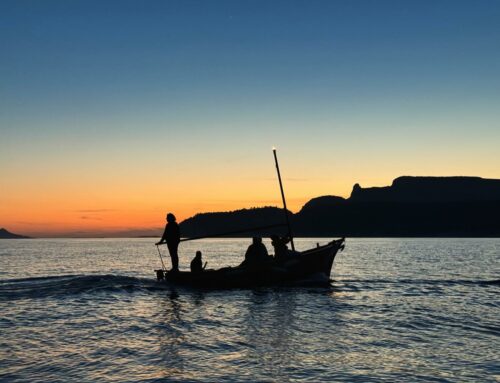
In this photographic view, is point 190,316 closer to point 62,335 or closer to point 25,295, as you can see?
point 62,335

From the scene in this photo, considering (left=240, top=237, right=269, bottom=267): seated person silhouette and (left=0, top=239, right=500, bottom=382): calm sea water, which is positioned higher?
(left=240, top=237, right=269, bottom=267): seated person silhouette

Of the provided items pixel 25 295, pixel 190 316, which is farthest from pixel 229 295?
pixel 25 295

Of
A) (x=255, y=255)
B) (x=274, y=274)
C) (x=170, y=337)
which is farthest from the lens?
(x=255, y=255)

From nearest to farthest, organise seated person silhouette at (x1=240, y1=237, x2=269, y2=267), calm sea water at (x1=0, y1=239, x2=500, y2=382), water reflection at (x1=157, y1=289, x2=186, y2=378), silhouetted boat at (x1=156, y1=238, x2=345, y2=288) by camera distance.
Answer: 1. calm sea water at (x1=0, y1=239, x2=500, y2=382)
2. water reflection at (x1=157, y1=289, x2=186, y2=378)
3. silhouetted boat at (x1=156, y1=238, x2=345, y2=288)
4. seated person silhouette at (x1=240, y1=237, x2=269, y2=267)

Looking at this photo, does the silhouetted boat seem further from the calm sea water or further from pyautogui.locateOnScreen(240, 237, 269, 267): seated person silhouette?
the calm sea water

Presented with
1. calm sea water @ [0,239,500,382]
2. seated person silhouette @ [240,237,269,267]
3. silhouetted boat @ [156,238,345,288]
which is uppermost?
seated person silhouette @ [240,237,269,267]

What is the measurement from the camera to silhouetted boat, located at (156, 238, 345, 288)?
101 feet

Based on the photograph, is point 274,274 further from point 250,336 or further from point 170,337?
point 170,337

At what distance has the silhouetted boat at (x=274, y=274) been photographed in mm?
30656

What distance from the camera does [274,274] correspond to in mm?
30672

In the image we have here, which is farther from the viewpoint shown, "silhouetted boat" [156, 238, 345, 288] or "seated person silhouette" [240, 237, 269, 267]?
"seated person silhouette" [240, 237, 269, 267]

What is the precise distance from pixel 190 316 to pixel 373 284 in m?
17.1

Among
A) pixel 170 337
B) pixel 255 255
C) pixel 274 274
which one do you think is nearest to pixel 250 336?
pixel 170 337

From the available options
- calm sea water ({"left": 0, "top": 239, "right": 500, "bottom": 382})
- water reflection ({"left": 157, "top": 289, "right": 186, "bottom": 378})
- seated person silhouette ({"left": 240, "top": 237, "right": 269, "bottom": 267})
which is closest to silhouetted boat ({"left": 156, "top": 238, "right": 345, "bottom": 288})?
seated person silhouette ({"left": 240, "top": 237, "right": 269, "bottom": 267})
